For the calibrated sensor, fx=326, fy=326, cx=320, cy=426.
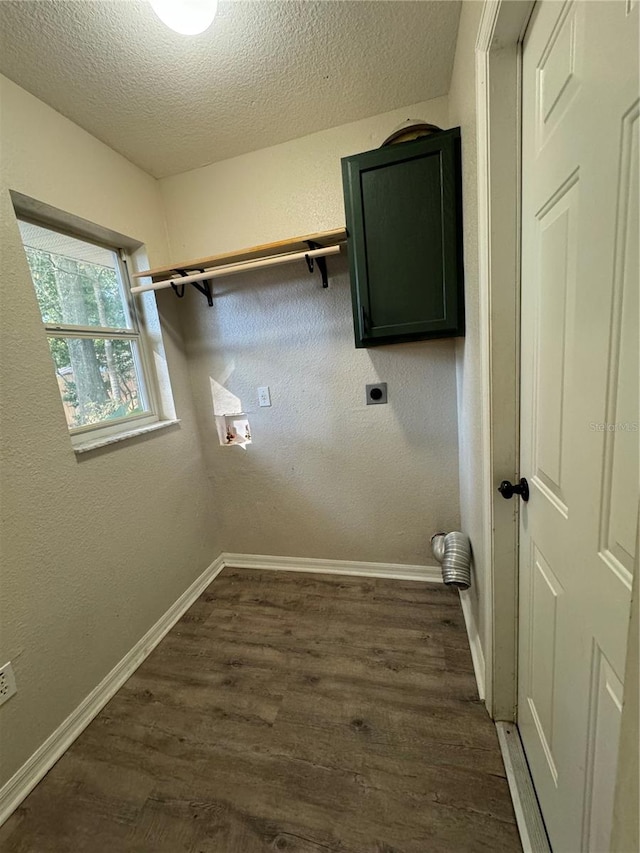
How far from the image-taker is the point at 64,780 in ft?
3.87

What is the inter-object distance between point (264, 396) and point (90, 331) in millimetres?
956

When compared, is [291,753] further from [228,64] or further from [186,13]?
[228,64]

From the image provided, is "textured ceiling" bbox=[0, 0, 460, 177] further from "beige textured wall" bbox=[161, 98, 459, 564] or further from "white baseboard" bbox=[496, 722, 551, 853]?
"white baseboard" bbox=[496, 722, 551, 853]

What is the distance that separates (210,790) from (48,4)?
103 inches

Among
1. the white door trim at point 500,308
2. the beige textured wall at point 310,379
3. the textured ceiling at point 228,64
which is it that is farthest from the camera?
the beige textured wall at point 310,379

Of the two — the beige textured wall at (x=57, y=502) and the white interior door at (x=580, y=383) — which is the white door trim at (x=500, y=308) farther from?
the beige textured wall at (x=57, y=502)

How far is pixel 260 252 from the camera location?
5.42 feet

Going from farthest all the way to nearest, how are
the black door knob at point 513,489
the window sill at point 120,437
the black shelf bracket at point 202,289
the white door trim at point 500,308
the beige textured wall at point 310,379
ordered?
the black shelf bracket at point 202,289, the beige textured wall at point 310,379, the window sill at point 120,437, the black door knob at point 513,489, the white door trim at point 500,308

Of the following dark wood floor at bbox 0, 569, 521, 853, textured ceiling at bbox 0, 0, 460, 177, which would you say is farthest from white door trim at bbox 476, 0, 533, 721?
textured ceiling at bbox 0, 0, 460, 177

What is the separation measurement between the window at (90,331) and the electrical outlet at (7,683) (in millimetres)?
882

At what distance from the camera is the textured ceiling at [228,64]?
3.69 feet

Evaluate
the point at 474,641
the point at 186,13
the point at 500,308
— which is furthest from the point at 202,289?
the point at 474,641

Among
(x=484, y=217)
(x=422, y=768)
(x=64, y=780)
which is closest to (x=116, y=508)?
(x=64, y=780)

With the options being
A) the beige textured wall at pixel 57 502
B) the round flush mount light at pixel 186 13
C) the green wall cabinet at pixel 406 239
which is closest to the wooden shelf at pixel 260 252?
the green wall cabinet at pixel 406 239
